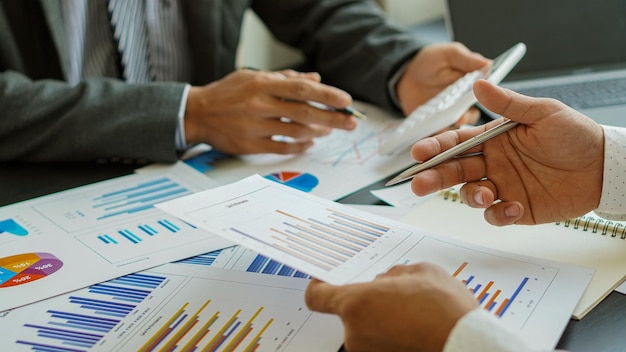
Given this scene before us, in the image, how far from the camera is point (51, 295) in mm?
576

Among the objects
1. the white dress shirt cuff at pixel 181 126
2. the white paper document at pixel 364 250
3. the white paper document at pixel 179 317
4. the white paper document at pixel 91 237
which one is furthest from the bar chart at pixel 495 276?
the white dress shirt cuff at pixel 181 126

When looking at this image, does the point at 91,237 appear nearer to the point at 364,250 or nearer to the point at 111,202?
the point at 111,202

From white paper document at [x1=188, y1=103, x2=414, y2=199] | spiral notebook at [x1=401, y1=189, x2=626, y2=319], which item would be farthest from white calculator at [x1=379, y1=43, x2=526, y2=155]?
spiral notebook at [x1=401, y1=189, x2=626, y2=319]

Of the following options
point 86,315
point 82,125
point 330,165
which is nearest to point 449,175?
point 330,165

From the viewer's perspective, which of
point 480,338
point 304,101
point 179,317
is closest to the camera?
point 480,338

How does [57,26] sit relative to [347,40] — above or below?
above

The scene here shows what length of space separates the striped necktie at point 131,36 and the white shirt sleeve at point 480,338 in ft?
2.82

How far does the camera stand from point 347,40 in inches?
45.3

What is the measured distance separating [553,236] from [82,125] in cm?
61

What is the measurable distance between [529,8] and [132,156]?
2.37 ft

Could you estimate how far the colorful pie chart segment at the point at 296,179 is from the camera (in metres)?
0.79

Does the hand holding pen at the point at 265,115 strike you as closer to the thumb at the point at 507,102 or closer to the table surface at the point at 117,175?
the table surface at the point at 117,175

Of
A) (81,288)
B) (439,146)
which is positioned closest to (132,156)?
(81,288)

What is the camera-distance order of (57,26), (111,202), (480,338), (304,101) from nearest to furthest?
(480,338) < (111,202) < (304,101) < (57,26)
